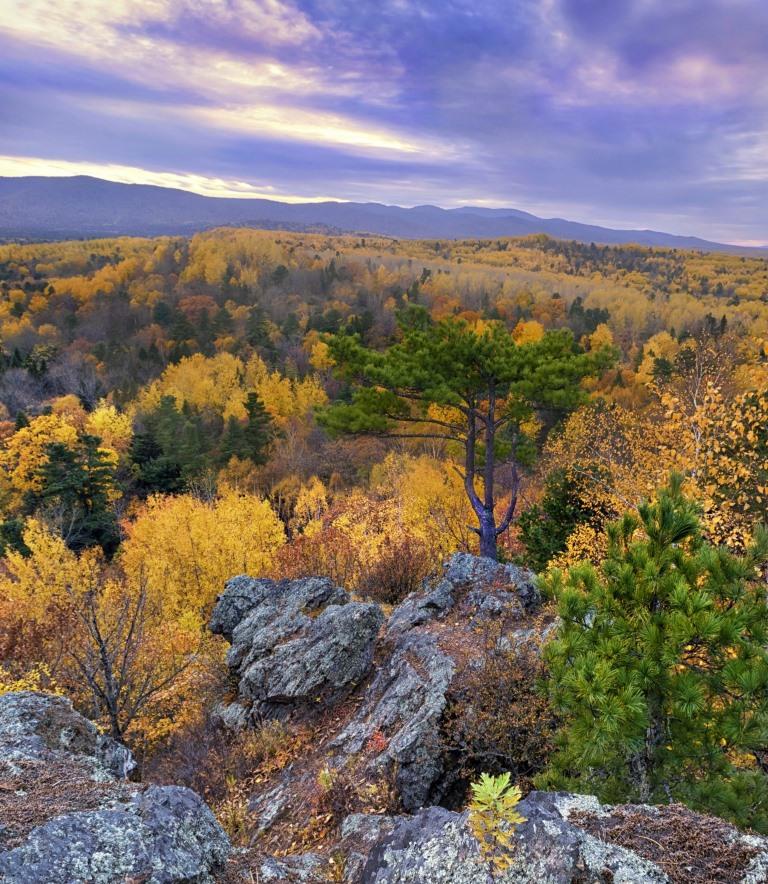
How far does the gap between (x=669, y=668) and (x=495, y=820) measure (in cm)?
208

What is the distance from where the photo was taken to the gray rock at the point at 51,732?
5.49 m

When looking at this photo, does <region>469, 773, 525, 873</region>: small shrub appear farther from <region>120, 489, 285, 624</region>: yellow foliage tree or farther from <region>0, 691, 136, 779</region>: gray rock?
<region>120, 489, 285, 624</region>: yellow foliage tree

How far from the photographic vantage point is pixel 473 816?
3.42 metres

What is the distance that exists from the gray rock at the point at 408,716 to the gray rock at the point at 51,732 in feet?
10.1

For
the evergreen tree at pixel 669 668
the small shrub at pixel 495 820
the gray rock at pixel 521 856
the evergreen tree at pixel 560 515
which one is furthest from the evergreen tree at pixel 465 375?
the small shrub at pixel 495 820

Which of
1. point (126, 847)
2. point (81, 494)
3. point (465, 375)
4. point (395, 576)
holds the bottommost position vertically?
point (81, 494)

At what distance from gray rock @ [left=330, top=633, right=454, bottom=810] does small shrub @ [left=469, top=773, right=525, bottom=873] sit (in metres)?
3.85

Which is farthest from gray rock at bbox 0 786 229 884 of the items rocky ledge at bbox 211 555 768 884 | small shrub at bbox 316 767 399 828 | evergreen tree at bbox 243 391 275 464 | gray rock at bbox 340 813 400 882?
evergreen tree at bbox 243 391 275 464

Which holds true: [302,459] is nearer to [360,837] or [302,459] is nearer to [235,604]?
[235,604]

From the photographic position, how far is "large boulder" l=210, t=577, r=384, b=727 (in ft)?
31.2

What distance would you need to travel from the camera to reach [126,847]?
11.4ft

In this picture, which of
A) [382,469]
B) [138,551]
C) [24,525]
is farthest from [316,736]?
[382,469]

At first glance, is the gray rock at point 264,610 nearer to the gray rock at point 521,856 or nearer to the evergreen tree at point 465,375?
the evergreen tree at point 465,375

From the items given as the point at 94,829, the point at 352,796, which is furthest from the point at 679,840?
the point at 352,796
